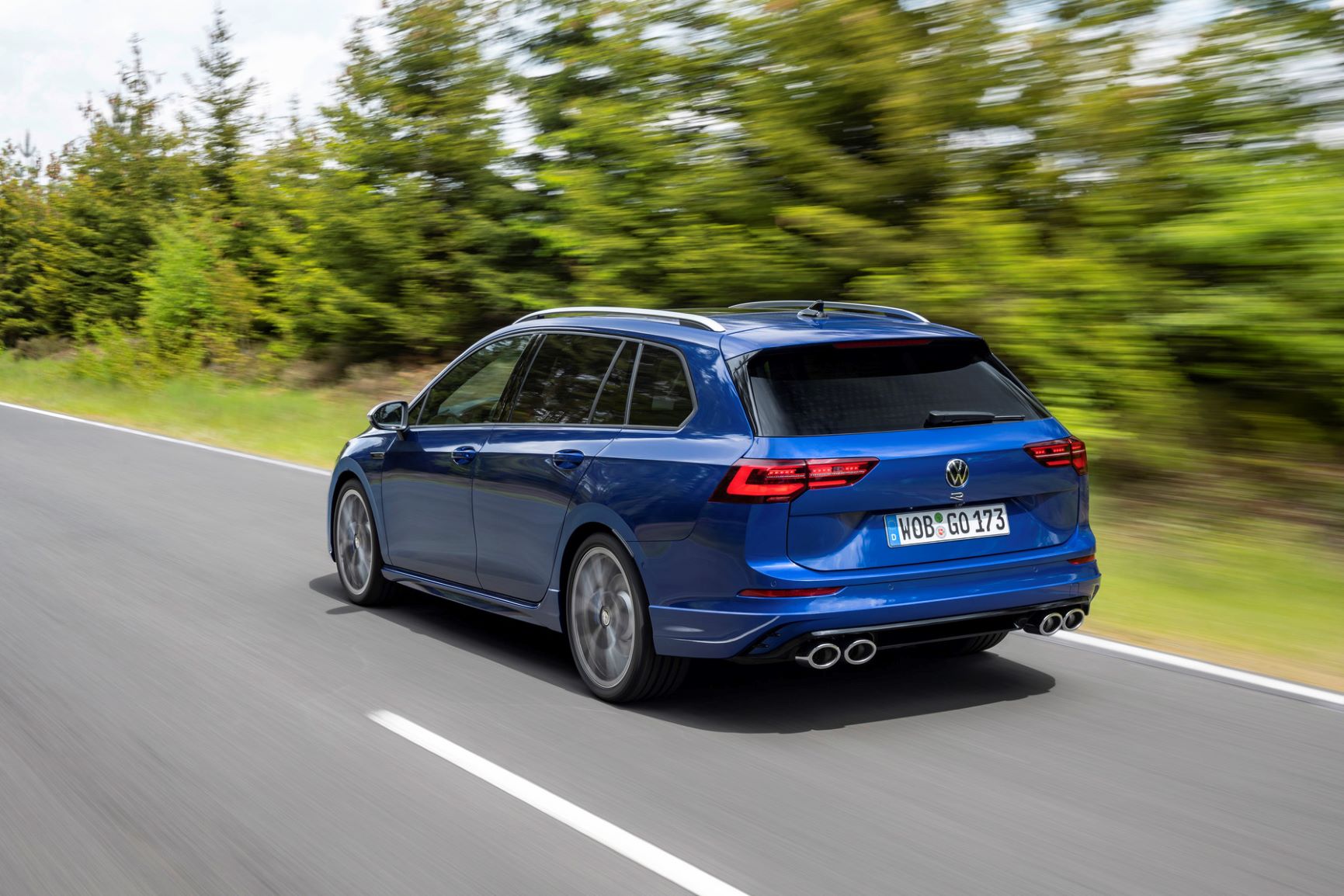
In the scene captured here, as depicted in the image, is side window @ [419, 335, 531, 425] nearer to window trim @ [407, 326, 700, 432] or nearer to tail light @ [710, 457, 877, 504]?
window trim @ [407, 326, 700, 432]

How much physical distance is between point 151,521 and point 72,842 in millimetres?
7358

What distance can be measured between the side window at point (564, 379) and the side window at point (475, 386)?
23 centimetres

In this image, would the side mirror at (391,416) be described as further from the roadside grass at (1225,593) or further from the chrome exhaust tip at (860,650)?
the roadside grass at (1225,593)

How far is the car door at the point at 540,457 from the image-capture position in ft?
19.9

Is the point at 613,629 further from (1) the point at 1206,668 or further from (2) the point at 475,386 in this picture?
(1) the point at 1206,668

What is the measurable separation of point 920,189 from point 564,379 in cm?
781

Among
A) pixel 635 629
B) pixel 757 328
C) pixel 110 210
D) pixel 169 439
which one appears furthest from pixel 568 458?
pixel 110 210

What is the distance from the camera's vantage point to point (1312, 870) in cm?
390

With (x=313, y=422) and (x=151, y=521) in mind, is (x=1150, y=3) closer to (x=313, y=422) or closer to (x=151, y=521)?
(x=151, y=521)

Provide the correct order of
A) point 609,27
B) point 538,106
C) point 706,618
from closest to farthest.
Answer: point 706,618 < point 609,27 < point 538,106

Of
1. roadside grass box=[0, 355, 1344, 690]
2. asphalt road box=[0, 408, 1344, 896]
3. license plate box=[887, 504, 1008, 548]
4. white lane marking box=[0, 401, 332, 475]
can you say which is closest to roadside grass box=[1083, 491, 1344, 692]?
roadside grass box=[0, 355, 1344, 690]

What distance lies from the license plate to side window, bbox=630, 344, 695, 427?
93 cm

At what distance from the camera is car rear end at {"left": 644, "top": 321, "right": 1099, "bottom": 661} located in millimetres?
5117

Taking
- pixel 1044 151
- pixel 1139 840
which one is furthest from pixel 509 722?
pixel 1044 151
